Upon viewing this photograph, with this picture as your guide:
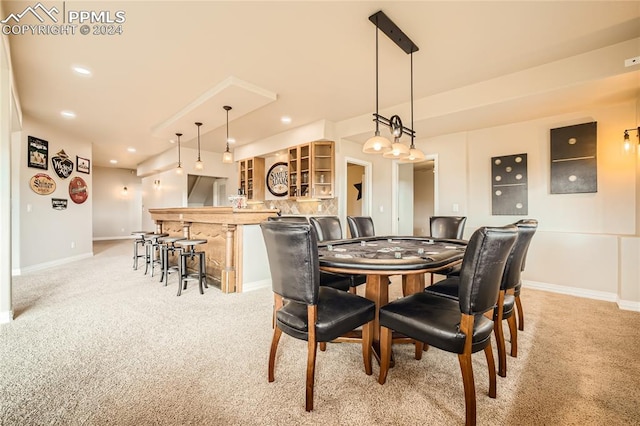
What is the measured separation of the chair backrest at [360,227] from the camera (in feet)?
11.8

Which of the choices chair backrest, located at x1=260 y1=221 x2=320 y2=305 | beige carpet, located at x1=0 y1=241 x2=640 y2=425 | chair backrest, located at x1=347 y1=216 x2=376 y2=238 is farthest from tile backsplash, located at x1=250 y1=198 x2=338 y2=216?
chair backrest, located at x1=260 y1=221 x2=320 y2=305

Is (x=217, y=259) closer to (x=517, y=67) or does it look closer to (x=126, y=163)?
(x=517, y=67)

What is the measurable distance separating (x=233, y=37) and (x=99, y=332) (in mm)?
2990

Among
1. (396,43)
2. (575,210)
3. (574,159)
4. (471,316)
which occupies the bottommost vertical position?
(471,316)

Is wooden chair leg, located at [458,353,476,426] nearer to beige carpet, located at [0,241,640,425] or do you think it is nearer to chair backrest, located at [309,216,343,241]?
beige carpet, located at [0,241,640,425]

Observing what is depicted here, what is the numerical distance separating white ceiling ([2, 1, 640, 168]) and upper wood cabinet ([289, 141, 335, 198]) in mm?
772

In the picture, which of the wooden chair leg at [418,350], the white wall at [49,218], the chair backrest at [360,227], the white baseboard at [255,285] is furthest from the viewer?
the white wall at [49,218]

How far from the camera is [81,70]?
3.29 m

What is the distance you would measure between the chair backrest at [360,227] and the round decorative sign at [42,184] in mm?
5931

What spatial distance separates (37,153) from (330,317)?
22.0 ft

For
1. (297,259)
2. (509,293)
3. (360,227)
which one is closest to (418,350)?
(509,293)

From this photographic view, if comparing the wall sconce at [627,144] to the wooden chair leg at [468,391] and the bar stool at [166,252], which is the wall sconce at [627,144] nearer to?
the wooden chair leg at [468,391]

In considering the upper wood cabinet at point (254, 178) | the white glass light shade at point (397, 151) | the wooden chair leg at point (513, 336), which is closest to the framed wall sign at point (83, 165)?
the upper wood cabinet at point (254, 178)

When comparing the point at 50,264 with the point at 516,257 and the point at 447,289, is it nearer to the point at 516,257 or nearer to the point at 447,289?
the point at 447,289
